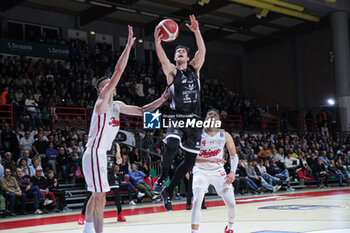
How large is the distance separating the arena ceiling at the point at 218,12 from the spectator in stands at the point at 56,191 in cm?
1110

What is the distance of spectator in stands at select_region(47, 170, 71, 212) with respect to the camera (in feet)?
41.0

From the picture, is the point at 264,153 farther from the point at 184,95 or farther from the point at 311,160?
the point at 184,95

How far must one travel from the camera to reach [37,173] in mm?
12289

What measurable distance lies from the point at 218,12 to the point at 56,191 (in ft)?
57.1

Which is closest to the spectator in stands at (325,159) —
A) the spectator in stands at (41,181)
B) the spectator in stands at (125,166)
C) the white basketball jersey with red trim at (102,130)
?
the spectator in stands at (125,166)

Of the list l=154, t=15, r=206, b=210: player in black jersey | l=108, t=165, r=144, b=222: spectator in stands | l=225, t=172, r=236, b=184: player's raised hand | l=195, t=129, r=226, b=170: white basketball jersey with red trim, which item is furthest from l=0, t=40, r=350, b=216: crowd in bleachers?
l=154, t=15, r=206, b=210: player in black jersey

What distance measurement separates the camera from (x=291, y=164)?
18.8 meters

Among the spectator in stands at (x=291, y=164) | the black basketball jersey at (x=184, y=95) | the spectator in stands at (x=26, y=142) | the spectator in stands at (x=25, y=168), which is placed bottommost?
the spectator in stands at (x=291, y=164)

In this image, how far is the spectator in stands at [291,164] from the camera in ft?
61.0

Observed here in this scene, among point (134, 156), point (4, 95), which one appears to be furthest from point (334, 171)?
A: point (4, 95)

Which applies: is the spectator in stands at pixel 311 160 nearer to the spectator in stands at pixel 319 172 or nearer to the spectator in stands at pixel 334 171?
the spectator in stands at pixel 319 172

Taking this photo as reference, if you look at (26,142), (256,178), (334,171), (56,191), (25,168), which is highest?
(26,142)

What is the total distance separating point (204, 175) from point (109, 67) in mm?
16023

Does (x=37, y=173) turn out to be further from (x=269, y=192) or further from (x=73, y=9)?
(x=73, y=9)
